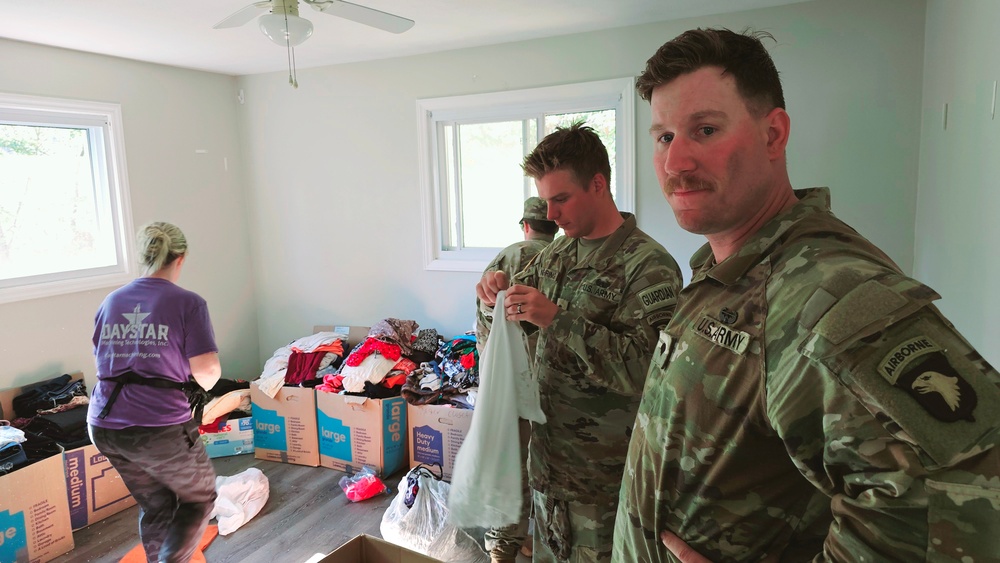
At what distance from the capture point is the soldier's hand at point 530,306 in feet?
4.62

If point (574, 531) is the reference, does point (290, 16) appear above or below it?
above

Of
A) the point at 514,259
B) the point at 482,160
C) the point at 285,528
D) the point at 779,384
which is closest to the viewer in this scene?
the point at 779,384

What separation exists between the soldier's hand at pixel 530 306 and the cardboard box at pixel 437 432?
1890mm

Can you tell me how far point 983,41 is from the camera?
163 centimetres

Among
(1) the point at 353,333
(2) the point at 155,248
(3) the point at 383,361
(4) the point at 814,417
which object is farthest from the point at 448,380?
(4) the point at 814,417

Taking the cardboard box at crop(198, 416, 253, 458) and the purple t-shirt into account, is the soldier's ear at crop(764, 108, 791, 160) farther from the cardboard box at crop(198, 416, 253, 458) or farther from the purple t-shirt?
the cardboard box at crop(198, 416, 253, 458)

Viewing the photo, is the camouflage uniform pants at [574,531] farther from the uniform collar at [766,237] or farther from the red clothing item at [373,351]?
the red clothing item at [373,351]

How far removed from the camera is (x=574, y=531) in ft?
4.95

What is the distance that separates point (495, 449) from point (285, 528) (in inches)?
77.9

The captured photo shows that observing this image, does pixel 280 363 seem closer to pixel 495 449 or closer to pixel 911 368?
pixel 495 449

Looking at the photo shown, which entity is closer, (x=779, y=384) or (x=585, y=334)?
(x=779, y=384)

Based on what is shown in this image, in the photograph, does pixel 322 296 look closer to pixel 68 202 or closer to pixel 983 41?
pixel 68 202

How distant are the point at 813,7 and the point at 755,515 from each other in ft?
10.3

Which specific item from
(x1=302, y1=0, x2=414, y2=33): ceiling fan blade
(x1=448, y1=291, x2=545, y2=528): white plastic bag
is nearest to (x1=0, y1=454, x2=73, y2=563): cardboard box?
(x1=448, y1=291, x2=545, y2=528): white plastic bag
